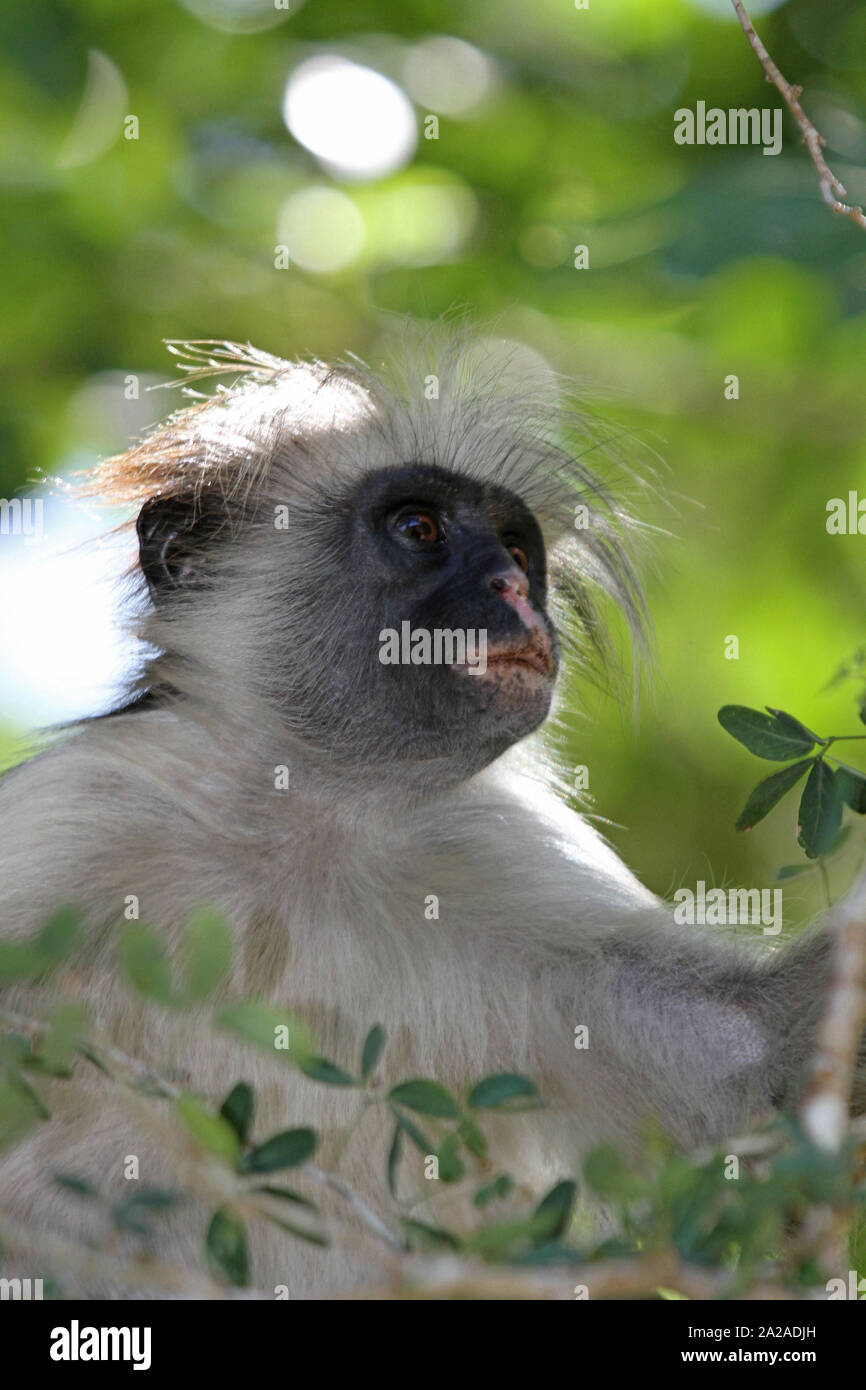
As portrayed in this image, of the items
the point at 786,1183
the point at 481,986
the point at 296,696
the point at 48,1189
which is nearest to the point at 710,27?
the point at 296,696

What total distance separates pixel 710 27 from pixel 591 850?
5.43 m

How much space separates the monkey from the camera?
16.0 ft

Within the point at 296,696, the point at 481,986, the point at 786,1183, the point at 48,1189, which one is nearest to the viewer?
the point at 786,1183

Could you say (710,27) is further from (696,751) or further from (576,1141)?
(576,1141)

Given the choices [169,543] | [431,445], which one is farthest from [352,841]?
[431,445]

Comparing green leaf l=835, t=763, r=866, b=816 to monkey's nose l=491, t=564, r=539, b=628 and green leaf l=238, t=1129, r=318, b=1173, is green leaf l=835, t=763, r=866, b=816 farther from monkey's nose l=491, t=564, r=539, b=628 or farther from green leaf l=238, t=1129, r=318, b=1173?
green leaf l=238, t=1129, r=318, b=1173

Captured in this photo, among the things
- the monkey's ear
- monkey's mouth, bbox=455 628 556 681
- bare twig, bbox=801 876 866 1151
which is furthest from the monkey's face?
bare twig, bbox=801 876 866 1151

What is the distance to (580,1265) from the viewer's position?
102 inches

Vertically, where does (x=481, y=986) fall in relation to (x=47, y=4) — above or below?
below

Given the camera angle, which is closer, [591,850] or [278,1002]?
[278,1002]

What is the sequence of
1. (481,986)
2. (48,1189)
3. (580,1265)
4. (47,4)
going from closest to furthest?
(580,1265)
(48,1189)
(481,986)
(47,4)

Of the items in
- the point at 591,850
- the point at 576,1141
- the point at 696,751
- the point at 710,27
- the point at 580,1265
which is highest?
the point at 710,27

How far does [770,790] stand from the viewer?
4070 millimetres

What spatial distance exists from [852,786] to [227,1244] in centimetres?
199
